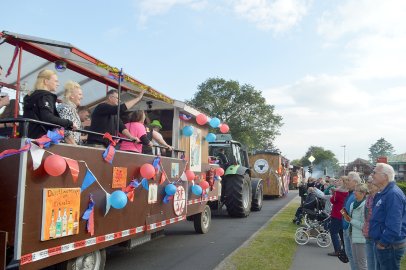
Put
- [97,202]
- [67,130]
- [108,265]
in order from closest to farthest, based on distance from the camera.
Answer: [67,130], [97,202], [108,265]

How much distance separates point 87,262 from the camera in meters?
5.29

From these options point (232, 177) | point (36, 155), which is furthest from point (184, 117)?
point (36, 155)

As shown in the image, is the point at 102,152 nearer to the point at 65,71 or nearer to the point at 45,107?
the point at 45,107

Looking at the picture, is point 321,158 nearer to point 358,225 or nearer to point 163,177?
point 163,177

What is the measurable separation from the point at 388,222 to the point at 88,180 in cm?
328

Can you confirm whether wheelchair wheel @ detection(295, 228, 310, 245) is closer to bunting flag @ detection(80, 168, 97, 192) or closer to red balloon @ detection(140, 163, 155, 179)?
red balloon @ detection(140, 163, 155, 179)

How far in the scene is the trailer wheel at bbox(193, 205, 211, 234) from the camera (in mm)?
10070

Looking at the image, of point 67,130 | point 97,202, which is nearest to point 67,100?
point 67,130

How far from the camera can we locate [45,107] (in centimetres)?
445

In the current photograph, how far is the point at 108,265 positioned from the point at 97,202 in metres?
2.42

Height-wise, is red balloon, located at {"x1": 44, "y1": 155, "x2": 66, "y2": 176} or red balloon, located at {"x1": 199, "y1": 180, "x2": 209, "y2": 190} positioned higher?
red balloon, located at {"x1": 44, "y1": 155, "x2": 66, "y2": 176}

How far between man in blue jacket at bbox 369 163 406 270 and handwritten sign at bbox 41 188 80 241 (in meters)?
3.25

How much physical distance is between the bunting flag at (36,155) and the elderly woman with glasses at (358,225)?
3.89m

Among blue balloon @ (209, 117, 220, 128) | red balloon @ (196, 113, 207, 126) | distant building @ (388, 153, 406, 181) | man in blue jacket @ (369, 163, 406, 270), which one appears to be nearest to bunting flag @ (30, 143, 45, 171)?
man in blue jacket @ (369, 163, 406, 270)
